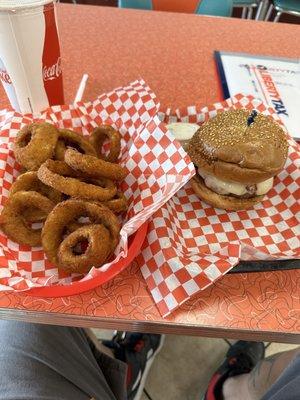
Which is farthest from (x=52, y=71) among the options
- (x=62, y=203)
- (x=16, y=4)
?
(x=62, y=203)

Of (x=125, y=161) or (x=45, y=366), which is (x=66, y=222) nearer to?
(x=125, y=161)

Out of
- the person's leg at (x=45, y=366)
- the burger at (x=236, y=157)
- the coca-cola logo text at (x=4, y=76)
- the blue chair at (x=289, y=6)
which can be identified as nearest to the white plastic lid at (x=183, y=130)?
the burger at (x=236, y=157)

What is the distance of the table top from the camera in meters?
0.84

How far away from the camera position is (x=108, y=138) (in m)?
1.15

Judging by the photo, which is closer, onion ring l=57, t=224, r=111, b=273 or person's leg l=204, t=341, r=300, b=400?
onion ring l=57, t=224, r=111, b=273

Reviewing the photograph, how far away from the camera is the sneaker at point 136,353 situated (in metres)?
1.59

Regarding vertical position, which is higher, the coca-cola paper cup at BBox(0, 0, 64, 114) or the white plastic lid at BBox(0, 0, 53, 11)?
the white plastic lid at BBox(0, 0, 53, 11)

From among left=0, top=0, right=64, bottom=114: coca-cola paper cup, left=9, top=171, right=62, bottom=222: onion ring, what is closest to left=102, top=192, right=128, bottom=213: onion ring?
left=9, top=171, right=62, bottom=222: onion ring

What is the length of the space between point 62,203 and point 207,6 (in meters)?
1.81

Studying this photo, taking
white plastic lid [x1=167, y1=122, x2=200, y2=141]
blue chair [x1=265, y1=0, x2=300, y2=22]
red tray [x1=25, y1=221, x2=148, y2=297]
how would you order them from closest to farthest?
red tray [x1=25, y1=221, x2=148, y2=297] < white plastic lid [x1=167, y1=122, x2=200, y2=141] < blue chair [x1=265, y1=0, x2=300, y2=22]

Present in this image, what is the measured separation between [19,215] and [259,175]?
0.67 metres

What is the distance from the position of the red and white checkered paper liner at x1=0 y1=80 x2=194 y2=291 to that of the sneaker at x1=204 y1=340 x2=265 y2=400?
3.21 ft

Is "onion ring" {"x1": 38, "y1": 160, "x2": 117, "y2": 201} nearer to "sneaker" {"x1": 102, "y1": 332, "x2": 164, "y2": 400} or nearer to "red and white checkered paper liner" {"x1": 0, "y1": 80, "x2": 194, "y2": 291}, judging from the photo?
"red and white checkered paper liner" {"x1": 0, "y1": 80, "x2": 194, "y2": 291}

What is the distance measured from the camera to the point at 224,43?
177cm
